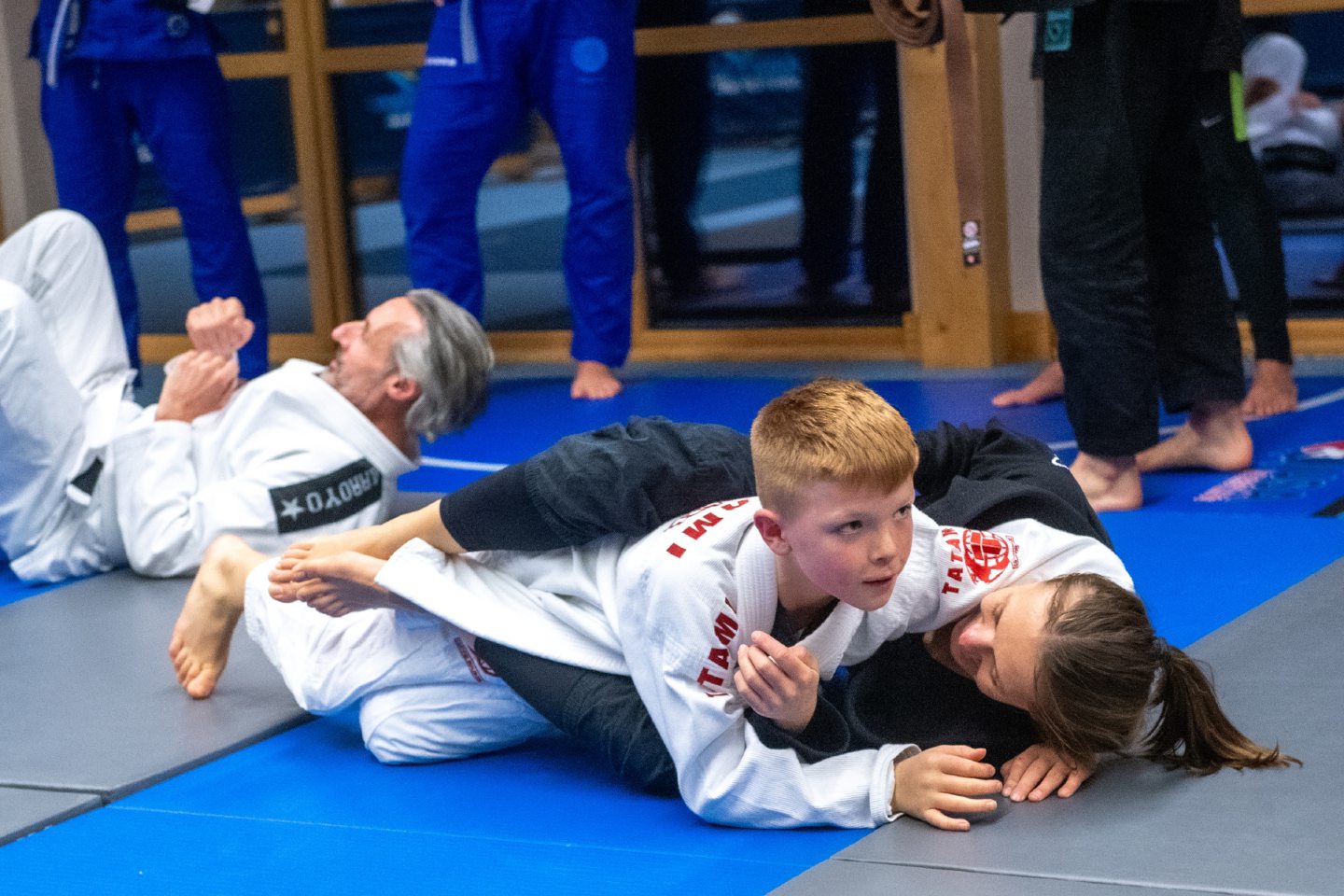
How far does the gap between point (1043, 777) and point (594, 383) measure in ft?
9.59

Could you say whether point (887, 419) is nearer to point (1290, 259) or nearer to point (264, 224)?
point (1290, 259)

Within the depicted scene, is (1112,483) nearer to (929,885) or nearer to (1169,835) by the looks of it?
(1169,835)

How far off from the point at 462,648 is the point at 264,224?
160 inches

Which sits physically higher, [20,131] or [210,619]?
[20,131]

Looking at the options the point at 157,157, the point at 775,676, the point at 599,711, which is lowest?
the point at 599,711

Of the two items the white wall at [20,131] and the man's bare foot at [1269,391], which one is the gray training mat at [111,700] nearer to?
the man's bare foot at [1269,391]

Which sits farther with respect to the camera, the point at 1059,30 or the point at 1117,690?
the point at 1059,30

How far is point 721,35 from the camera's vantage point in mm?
5207

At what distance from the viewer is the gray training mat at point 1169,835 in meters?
1.75

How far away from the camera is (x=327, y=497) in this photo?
3131 millimetres

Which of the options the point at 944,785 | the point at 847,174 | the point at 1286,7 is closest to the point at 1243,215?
the point at 1286,7

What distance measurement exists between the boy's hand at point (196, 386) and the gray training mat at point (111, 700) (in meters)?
0.37

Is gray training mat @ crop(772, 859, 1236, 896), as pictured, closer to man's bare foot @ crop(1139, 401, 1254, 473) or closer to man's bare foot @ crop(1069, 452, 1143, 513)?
man's bare foot @ crop(1069, 452, 1143, 513)

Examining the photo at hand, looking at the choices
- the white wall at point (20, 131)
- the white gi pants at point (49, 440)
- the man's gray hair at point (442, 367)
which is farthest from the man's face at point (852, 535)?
the white wall at point (20, 131)
